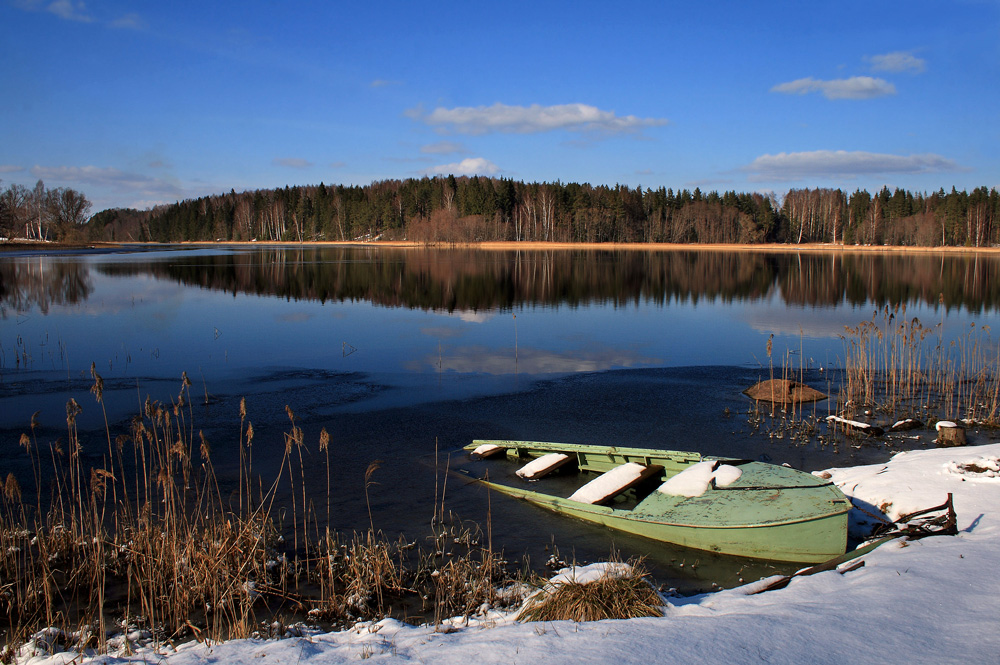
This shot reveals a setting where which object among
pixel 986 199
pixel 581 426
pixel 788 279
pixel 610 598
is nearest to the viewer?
pixel 610 598

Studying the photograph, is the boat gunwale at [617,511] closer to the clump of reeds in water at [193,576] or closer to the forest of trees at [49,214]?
the clump of reeds in water at [193,576]

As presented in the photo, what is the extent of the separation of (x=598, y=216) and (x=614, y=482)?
96610 mm

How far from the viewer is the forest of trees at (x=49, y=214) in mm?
93562

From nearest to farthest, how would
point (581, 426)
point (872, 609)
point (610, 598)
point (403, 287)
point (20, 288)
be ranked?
1. point (872, 609)
2. point (610, 598)
3. point (581, 426)
4. point (20, 288)
5. point (403, 287)

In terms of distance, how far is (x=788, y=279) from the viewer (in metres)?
44.8

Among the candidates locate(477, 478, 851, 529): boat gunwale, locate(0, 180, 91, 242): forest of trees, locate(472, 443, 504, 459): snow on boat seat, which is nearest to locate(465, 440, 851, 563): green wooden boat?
locate(477, 478, 851, 529): boat gunwale

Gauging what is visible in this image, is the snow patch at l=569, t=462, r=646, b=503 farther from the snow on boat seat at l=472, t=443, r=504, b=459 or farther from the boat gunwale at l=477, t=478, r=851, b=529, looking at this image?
the snow on boat seat at l=472, t=443, r=504, b=459

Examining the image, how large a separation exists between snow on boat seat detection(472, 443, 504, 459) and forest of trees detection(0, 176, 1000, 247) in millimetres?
82465

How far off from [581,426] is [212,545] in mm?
7313

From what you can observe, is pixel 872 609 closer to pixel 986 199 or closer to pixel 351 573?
pixel 351 573

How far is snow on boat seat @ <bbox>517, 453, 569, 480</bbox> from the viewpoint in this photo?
9.27 m

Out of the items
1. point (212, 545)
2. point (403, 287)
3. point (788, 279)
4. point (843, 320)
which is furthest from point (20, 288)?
point (788, 279)

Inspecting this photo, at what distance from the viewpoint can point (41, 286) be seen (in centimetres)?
3588

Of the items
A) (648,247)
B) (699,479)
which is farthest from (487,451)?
(648,247)
